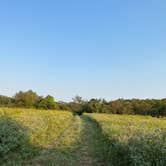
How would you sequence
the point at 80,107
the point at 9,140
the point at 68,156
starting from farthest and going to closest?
the point at 80,107 < the point at 68,156 < the point at 9,140

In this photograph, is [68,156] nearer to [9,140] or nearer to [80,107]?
[9,140]

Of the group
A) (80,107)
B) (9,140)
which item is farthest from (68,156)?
(80,107)

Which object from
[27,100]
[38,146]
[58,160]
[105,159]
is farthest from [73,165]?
[27,100]

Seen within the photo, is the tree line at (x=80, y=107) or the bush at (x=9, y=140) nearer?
the bush at (x=9, y=140)

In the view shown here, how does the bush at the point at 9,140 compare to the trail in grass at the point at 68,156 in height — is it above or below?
above

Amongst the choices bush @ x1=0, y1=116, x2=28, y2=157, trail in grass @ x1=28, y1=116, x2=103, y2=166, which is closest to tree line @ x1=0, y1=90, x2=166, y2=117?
trail in grass @ x1=28, y1=116, x2=103, y2=166

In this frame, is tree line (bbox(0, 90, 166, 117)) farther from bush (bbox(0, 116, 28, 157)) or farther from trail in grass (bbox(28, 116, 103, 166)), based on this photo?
bush (bbox(0, 116, 28, 157))

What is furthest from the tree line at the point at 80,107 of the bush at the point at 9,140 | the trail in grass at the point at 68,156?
the bush at the point at 9,140

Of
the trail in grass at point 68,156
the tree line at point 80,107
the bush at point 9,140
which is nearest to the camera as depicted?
the trail in grass at point 68,156

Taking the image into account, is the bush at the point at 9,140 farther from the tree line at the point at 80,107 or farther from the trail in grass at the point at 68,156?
the tree line at the point at 80,107

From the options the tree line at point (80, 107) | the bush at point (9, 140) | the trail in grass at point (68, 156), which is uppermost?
the tree line at point (80, 107)

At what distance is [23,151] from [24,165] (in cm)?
158

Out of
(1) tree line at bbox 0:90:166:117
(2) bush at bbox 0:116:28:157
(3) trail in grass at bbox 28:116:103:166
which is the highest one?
(1) tree line at bbox 0:90:166:117

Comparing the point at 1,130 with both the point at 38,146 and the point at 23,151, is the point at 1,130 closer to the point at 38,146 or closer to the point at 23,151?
the point at 23,151
